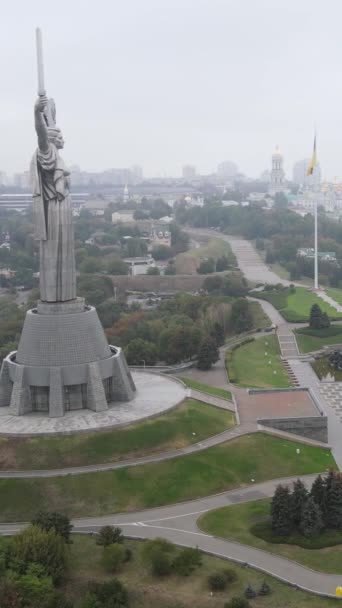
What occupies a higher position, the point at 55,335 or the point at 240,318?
the point at 55,335

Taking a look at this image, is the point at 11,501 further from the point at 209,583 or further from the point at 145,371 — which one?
the point at 145,371

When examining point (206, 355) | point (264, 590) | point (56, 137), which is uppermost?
point (56, 137)

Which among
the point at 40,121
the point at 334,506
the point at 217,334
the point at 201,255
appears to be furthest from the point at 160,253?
the point at 334,506

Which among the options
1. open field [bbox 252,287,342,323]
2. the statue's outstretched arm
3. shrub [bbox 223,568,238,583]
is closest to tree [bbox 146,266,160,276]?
open field [bbox 252,287,342,323]

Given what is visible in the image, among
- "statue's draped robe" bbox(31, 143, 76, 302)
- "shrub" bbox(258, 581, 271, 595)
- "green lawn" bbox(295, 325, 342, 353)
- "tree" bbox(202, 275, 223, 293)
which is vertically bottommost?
"shrub" bbox(258, 581, 271, 595)

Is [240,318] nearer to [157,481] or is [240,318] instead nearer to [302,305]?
[302,305]

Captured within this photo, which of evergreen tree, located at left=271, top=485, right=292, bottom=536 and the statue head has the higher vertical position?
the statue head

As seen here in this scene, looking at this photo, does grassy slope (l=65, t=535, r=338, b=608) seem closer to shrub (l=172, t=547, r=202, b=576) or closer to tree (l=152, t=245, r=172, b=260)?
shrub (l=172, t=547, r=202, b=576)

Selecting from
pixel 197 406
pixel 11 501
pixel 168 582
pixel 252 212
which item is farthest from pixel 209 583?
pixel 252 212
